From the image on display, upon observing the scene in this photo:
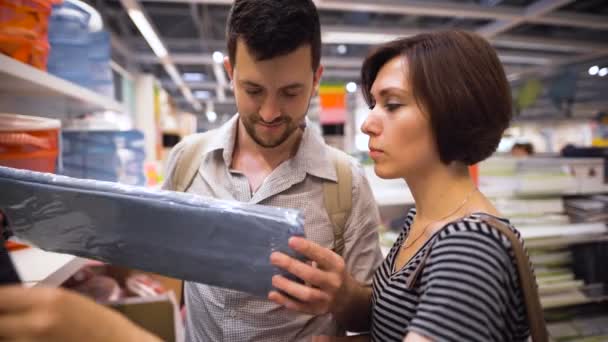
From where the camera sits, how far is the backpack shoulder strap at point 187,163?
1302mm

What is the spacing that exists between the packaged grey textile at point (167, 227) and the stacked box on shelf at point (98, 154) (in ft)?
3.88

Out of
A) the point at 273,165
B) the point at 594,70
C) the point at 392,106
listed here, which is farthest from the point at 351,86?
the point at 392,106

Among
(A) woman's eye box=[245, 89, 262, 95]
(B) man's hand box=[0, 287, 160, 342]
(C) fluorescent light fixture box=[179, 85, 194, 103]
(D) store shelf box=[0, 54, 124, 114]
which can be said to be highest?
(C) fluorescent light fixture box=[179, 85, 194, 103]

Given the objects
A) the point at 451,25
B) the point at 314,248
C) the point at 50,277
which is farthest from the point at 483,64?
the point at 451,25

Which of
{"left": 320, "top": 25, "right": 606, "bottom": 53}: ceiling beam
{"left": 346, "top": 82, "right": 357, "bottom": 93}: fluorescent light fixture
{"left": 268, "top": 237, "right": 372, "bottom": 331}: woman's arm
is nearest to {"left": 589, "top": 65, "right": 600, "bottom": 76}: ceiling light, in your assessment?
{"left": 320, "top": 25, "right": 606, "bottom": 53}: ceiling beam

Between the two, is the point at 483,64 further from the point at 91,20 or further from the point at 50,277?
the point at 91,20

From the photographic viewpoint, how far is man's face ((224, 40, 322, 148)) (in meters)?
1.09

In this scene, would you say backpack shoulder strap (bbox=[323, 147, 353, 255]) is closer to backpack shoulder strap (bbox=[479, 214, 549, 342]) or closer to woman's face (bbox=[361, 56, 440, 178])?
woman's face (bbox=[361, 56, 440, 178])

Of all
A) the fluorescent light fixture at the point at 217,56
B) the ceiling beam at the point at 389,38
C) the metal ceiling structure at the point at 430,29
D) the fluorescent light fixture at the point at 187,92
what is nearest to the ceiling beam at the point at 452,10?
the metal ceiling structure at the point at 430,29

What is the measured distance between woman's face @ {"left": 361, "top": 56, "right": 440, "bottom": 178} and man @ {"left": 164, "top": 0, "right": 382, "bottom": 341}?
12.7 inches

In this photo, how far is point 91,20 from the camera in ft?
6.68

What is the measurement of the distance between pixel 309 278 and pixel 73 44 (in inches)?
79.2

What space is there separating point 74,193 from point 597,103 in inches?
383

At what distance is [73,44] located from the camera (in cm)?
192
